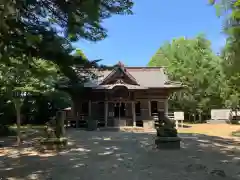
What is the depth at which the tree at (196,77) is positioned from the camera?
3380 cm

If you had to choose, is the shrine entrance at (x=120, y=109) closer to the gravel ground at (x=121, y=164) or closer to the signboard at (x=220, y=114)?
the signboard at (x=220, y=114)

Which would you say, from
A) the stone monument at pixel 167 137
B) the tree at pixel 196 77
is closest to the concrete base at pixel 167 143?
the stone monument at pixel 167 137

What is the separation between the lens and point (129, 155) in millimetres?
10773

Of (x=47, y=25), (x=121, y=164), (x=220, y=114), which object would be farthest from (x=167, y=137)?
(x=220, y=114)

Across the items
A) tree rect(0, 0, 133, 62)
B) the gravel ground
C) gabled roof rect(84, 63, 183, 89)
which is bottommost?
the gravel ground

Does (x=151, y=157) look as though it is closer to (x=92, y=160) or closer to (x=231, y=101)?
(x=92, y=160)

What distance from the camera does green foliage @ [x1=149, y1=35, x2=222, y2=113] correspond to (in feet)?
111

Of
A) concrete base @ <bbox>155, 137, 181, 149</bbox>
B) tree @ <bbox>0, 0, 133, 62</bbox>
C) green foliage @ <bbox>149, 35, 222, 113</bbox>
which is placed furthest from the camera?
green foliage @ <bbox>149, 35, 222, 113</bbox>

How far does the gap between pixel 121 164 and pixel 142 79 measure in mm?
18307

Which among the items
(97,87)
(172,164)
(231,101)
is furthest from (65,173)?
(231,101)

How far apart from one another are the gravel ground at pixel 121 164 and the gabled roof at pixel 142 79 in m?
11.3

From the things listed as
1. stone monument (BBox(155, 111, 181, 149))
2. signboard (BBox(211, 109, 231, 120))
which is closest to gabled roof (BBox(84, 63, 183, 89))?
signboard (BBox(211, 109, 231, 120))

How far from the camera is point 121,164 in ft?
29.9

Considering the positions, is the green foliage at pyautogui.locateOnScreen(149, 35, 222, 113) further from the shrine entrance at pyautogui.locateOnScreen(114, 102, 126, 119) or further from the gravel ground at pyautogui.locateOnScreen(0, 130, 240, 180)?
the gravel ground at pyautogui.locateOnScreen(0, 130, 240, 180)
